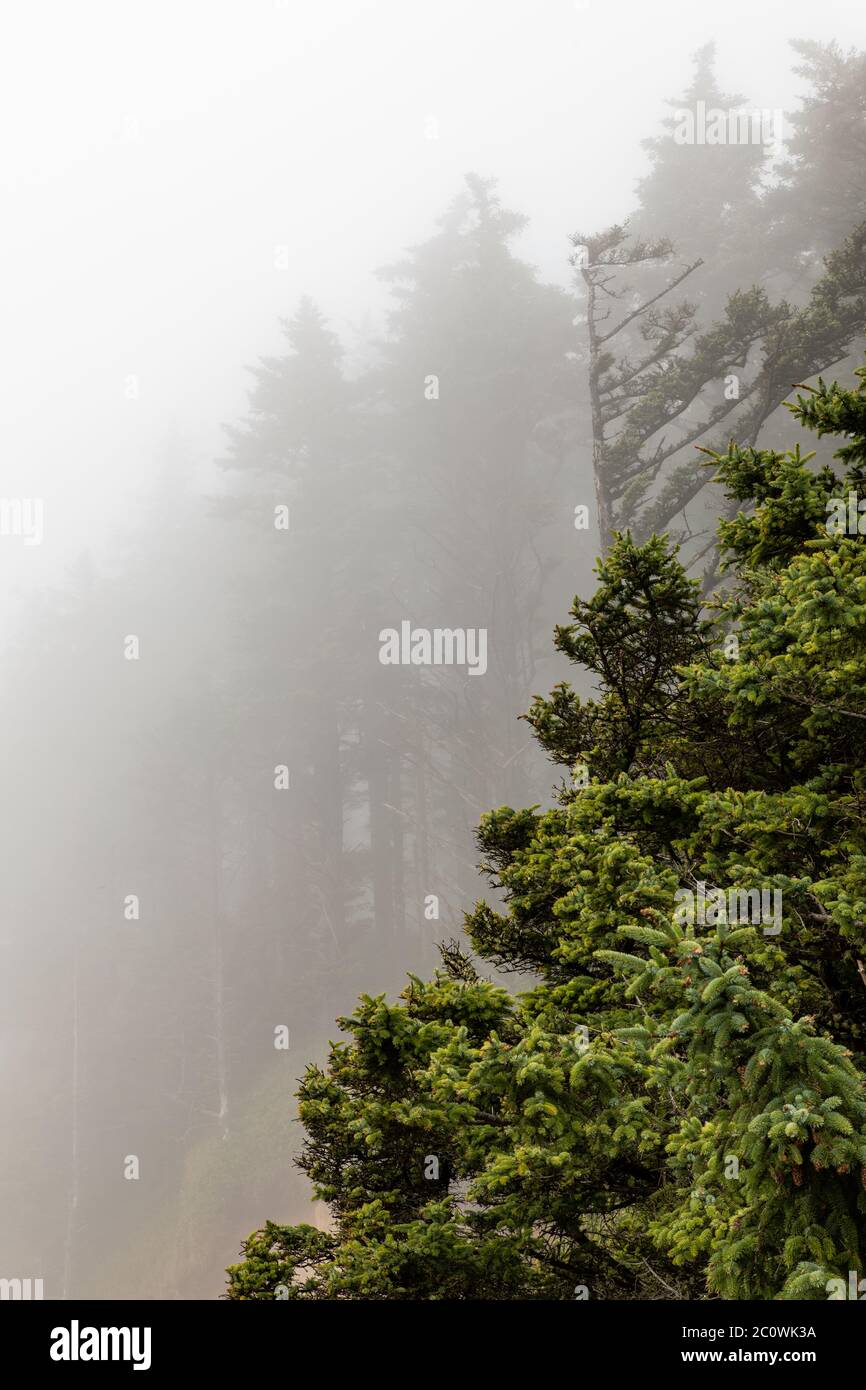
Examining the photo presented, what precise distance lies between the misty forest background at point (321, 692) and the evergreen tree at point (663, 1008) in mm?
19739

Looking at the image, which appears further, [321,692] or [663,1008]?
[321,692]

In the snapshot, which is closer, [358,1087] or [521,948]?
[358,1087]

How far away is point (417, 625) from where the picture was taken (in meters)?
31.7

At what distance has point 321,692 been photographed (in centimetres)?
3034

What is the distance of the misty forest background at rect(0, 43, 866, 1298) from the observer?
24859 mm

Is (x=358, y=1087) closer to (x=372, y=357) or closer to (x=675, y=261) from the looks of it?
(x=675, y=261)

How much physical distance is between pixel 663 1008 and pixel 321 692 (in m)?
27.4

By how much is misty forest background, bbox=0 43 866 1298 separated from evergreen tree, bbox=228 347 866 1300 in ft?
64.8

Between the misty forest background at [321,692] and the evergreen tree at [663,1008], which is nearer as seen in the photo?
the evergreen tree at [663,1008]

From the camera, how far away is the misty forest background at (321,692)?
2486 cm

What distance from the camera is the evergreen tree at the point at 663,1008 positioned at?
2.74 metres

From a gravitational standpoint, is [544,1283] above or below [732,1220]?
below
